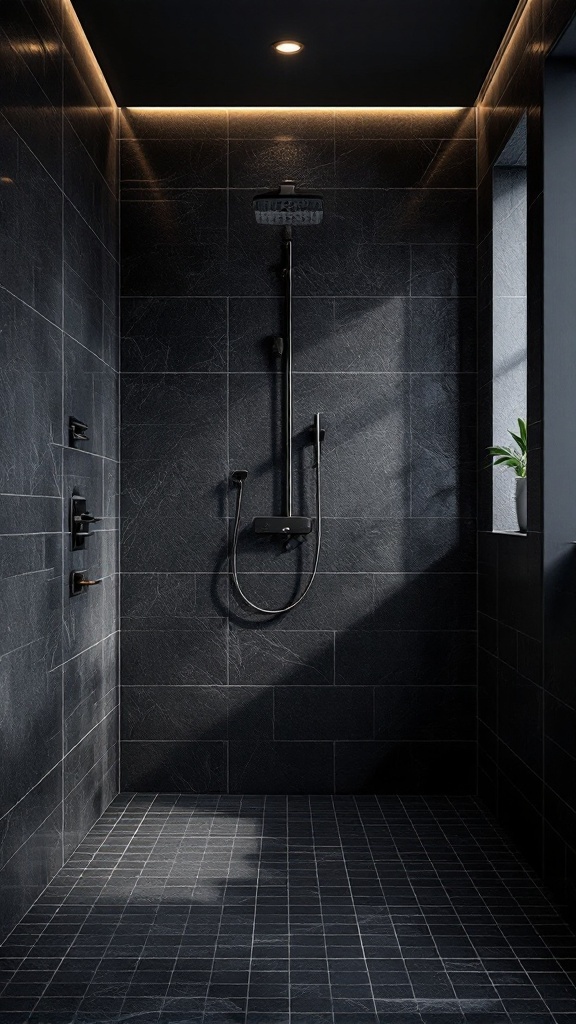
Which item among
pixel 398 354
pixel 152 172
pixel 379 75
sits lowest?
pixel 398 354

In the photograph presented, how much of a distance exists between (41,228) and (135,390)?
4.04 feet

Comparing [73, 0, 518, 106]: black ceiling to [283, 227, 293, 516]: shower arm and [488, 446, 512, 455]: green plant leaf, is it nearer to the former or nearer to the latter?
[283, 227, 293, 516]: shower arm

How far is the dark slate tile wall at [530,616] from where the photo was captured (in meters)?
2.94

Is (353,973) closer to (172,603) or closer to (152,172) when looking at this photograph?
(172,603)

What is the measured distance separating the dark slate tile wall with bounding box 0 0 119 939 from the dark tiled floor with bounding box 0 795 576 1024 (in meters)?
0.21

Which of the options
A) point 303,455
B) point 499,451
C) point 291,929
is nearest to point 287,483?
point 303,455

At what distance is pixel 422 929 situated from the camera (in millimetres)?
2717

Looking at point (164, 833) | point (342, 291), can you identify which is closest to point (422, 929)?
point (164, 833)

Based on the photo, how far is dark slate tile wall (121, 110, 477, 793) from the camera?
4105 mm

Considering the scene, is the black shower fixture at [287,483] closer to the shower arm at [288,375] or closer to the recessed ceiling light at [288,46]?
the shower arm at [288,375]

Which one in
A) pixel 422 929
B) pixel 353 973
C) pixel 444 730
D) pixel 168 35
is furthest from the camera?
pixel 444 730

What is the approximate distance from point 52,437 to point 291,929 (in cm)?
158

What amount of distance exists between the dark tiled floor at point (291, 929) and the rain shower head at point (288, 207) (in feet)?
7.25

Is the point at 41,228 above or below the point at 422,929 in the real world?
above
